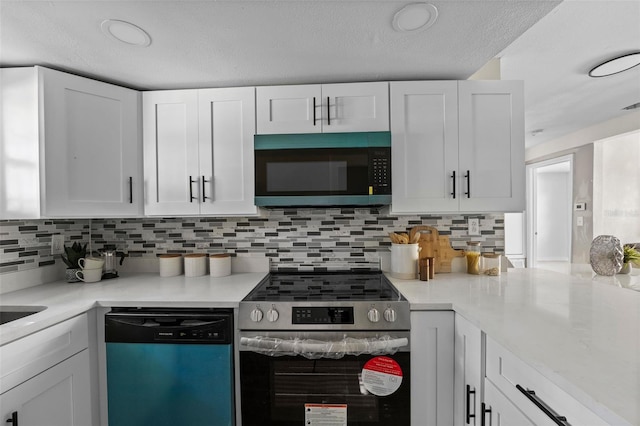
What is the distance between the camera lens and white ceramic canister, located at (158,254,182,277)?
199 centimetres

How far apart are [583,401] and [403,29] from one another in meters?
1.44

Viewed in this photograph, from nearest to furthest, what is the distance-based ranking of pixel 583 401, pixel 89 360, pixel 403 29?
pixel 583 401 → pixel 403 29 → pixel 89 360

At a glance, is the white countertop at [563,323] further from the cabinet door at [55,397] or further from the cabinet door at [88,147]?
the cabinet door at [88,147]

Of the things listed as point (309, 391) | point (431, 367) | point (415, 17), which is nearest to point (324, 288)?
point (309, 391)

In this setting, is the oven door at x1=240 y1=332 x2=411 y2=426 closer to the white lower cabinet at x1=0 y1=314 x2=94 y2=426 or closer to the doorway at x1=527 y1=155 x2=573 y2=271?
the white lower cabinet at x1=0 y1=314 x2=94 y2=426

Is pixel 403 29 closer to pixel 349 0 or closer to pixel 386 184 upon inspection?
pixel 349 0

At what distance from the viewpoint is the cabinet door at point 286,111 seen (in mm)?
1772

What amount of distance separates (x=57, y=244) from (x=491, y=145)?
2833 millimetres

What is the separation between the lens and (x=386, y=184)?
1.71 meters

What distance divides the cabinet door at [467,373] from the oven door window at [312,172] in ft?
2.81

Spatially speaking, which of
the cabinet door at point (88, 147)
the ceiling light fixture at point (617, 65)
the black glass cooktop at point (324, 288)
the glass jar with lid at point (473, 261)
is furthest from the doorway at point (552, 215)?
the cabinet door at point (88, 147)

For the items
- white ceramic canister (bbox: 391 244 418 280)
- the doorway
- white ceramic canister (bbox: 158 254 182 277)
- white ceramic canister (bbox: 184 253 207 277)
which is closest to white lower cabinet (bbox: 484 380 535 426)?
white ceramic canister (bbox: 391 244 418 280)

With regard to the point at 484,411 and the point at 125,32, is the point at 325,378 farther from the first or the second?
the point at 125,32

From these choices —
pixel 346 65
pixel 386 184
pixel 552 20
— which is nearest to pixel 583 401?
pixel 386 184
